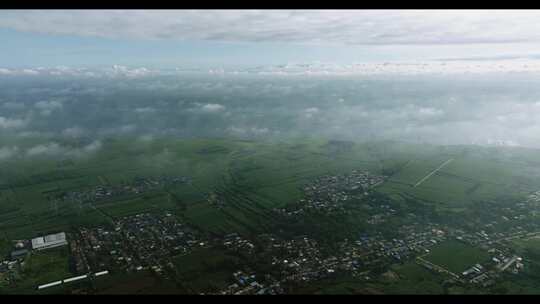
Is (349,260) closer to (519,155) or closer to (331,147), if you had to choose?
(331,147)

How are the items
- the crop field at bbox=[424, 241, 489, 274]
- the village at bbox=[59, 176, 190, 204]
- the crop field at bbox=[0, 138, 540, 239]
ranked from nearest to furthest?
the crop field at bbox=[424, 241, 489, 274] → the crop field at bbox=[0, 138, 540, 239] → the village at bbox=[59, 176, 190, 204]

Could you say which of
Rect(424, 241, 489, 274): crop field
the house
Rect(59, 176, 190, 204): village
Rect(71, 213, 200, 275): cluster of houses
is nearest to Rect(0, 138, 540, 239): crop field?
Rect(59, 176, 190, 204): village

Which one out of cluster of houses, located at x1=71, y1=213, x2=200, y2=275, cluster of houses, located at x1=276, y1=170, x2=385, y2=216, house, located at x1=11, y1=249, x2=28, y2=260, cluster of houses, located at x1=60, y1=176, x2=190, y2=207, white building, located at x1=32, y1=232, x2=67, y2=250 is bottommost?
cluster of houses, located at x1=276, y1=170, x2=385, y2=216

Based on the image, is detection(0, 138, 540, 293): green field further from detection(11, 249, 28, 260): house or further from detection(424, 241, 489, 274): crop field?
detection(11, 249, 28, 260): house

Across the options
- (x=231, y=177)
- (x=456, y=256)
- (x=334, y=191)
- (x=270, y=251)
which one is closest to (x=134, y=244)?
(x=270, y=251)

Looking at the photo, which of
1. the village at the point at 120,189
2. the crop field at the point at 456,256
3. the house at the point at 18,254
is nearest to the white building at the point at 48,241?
the house at the point at 18,254

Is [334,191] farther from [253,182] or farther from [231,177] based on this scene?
[231,177]

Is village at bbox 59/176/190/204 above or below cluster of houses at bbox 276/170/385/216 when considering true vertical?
above
